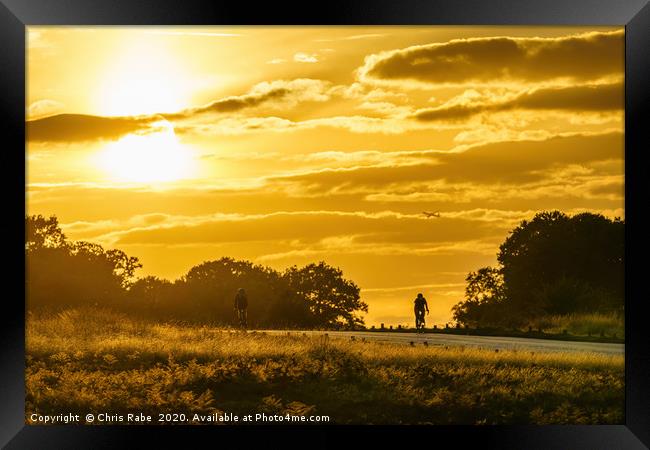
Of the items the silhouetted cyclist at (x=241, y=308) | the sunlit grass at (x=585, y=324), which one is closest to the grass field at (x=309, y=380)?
the sunlit grass at (x=585, y=324)

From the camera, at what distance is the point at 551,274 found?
64.7 feet

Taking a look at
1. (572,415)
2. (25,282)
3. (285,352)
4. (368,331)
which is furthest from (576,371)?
(25,282)

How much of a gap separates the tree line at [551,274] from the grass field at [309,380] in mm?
1099

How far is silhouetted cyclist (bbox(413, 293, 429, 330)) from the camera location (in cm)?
1772

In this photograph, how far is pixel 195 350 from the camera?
18.6m

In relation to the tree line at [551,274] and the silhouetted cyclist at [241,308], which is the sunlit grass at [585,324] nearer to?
the tree line at [551,274]

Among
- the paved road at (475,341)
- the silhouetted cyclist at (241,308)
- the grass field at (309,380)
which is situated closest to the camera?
the grass field at (309,380)

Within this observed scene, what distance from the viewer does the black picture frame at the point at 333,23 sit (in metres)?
16.5

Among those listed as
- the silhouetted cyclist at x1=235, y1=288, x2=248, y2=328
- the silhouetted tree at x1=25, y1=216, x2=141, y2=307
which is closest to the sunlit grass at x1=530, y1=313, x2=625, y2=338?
the silhouetted cyclist at x1=235, y1=288, x2=248, y2=328

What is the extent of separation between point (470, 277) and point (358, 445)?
3535 mm

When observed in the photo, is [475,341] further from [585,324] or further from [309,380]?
[309,380]

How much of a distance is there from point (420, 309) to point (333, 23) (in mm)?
4921

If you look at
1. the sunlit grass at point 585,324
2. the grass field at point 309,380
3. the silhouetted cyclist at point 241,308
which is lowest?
the grass field at point 309,380

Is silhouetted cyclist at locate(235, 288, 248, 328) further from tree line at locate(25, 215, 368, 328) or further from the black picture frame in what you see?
the black picture frame
